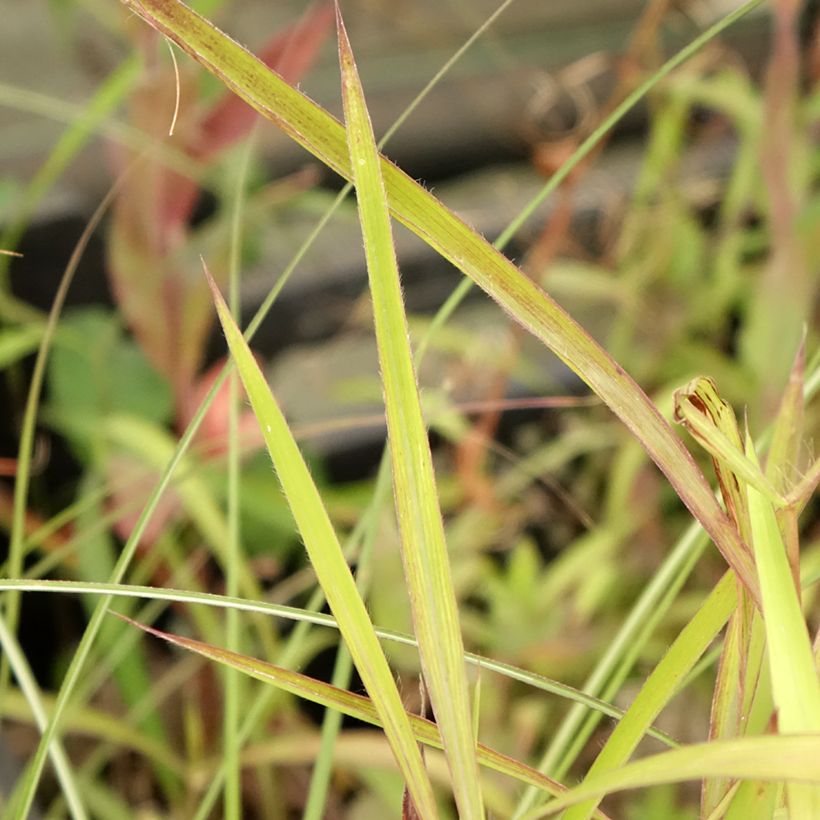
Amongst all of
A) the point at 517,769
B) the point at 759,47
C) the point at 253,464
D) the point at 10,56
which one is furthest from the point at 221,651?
the point at 759,47

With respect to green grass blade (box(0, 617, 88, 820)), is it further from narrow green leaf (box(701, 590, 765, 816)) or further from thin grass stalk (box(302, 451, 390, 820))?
A: narrow green leaf (box(701, 590, 765, 816))

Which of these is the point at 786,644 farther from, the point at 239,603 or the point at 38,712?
the point at 38,712

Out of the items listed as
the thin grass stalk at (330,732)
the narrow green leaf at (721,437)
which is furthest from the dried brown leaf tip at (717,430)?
the thin grass stalk at (330,732)

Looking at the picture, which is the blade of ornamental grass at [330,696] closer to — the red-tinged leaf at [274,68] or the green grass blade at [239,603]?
the green grass blade at [239,603]

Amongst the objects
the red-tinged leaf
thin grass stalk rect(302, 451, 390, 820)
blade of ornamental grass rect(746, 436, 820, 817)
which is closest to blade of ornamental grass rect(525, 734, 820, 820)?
blade of ornamental grass rect(746, 436, 820, 817)

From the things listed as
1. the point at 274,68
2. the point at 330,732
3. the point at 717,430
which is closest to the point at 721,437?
the point at 717,430

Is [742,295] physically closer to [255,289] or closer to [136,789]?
[255,289]
